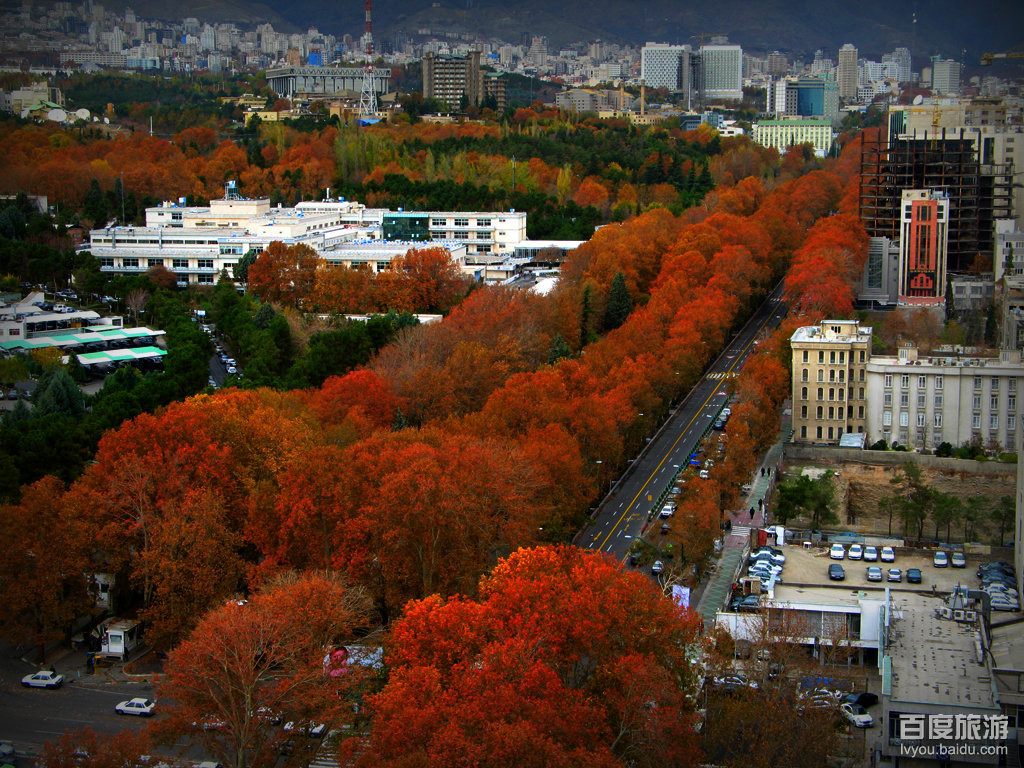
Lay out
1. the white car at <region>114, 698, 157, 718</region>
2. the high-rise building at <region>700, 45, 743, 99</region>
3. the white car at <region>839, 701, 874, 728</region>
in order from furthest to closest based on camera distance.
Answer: the high-rise building at <region>700, 45, 743, 99</region> → the white car at <region>114, 698, 157, 718</region> → the white car at <region>839, 701, 874, 728</region>

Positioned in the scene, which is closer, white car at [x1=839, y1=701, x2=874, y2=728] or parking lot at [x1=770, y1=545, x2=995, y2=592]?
white car at [x1=839, y1=701, x2=874, y2=728]

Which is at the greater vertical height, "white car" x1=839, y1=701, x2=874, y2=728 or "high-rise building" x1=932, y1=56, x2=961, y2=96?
"high-rise building" x1=932, y1=56, x2=961, y2=96

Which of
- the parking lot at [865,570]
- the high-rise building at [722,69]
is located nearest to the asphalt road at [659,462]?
the parking lot at [865,570]

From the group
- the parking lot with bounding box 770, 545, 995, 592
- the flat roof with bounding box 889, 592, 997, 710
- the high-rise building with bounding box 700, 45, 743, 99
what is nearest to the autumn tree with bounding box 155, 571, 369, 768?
the flat roof with bounding box 889, 592, 997, 710

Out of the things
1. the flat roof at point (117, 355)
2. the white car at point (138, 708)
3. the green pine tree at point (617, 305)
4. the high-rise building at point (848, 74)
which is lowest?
the white car at point (138, 708)

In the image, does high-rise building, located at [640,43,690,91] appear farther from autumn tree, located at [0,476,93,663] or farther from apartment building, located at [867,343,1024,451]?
autumn tree, located at [0,476,93,663]

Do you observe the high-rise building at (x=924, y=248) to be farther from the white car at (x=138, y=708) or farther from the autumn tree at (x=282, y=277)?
the white car at (x=138, y=708)
